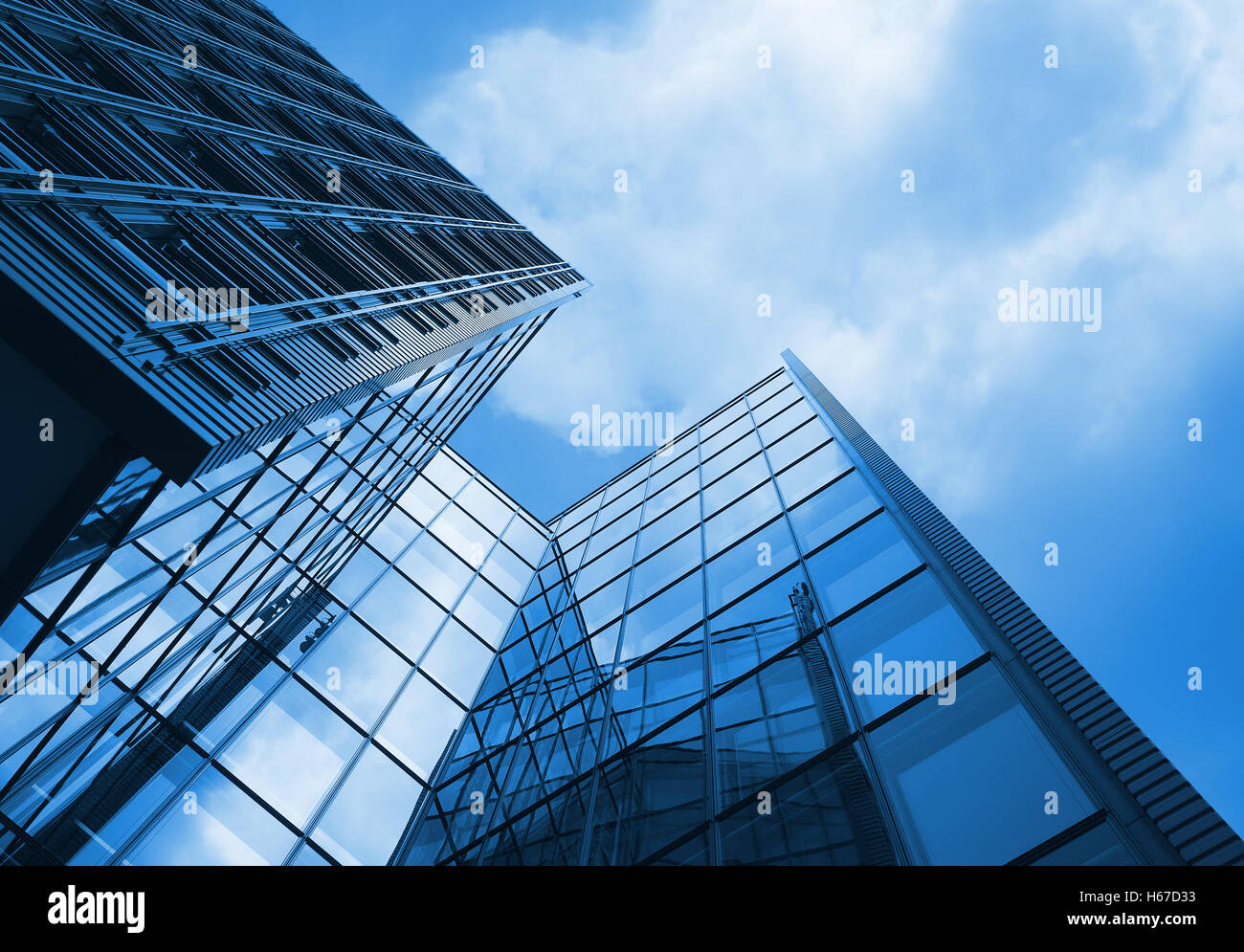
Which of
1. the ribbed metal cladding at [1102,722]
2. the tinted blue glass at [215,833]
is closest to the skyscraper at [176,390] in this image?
the tinted blue glass at [215,833]

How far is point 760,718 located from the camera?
9.76m

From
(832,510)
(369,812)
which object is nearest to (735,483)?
(832,510)

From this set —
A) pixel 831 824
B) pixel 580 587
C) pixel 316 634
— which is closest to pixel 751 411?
pixel 580 587

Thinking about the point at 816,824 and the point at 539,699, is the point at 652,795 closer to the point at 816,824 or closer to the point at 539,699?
the point at 816,824

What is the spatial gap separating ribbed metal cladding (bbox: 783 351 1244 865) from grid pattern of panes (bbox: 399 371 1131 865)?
333mm

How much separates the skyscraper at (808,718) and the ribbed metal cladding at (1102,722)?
2 cm

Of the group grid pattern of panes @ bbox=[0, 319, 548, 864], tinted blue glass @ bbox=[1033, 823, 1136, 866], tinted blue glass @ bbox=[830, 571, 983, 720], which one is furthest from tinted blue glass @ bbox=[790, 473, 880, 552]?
grid pattern of panes @ bbox=[0, 319, 548, 864]

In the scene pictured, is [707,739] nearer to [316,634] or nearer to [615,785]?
[615,785]

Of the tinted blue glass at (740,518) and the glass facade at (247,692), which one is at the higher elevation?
the tinted blue glass at (740,518)

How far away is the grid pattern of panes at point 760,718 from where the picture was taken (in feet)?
23.5

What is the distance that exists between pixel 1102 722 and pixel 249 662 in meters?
12.6

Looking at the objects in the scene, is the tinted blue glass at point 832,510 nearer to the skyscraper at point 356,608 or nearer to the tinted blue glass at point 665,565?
the skyscraper at point 356,608

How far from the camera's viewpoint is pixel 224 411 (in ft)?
21.7

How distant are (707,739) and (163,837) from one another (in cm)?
738
